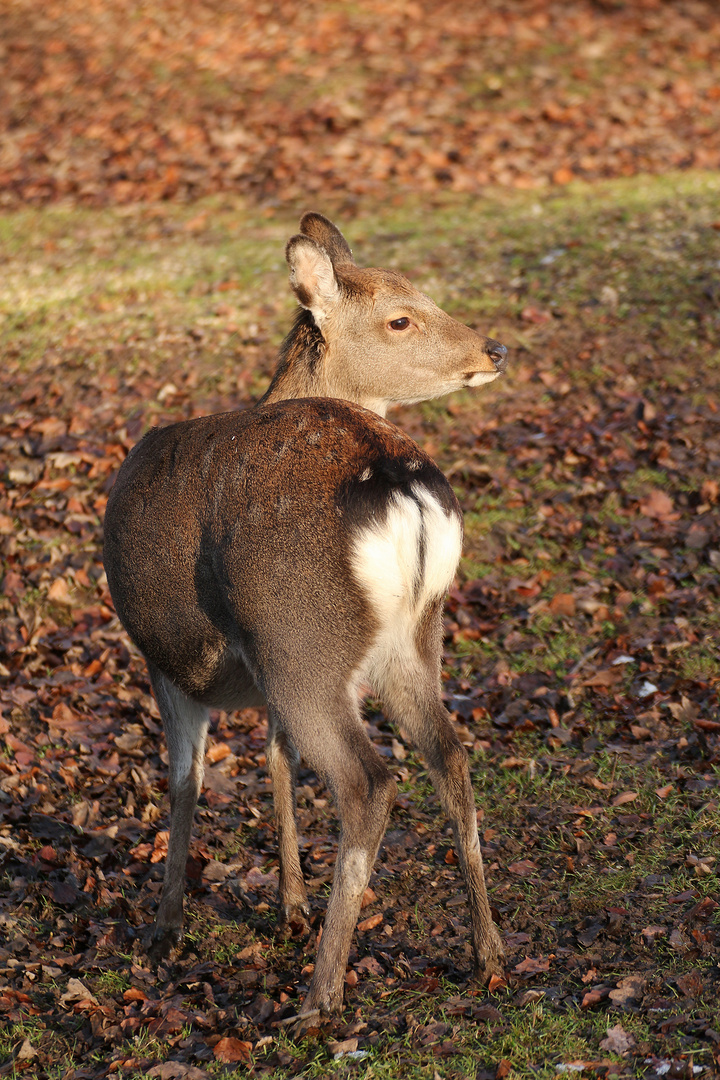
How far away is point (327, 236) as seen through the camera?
5.85 m

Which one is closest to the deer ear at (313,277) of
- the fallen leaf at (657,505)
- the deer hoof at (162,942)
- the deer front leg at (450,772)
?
the deer front leg at (450,772)

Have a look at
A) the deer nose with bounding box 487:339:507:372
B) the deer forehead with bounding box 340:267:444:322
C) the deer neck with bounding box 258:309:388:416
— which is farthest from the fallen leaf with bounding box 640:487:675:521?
the deer neck with bounding box 258:309:388:416

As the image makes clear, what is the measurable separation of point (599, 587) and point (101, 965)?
384 centimetres

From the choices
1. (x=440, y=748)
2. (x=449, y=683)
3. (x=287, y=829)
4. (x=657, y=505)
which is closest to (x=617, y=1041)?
(x=440, y=748)

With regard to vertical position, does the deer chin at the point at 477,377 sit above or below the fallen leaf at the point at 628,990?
above

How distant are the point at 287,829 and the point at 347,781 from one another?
3.84ft

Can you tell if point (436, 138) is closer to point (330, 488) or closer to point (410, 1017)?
point (330, 488)

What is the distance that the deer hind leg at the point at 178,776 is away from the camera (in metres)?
4.41

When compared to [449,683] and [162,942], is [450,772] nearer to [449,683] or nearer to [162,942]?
[162,942]

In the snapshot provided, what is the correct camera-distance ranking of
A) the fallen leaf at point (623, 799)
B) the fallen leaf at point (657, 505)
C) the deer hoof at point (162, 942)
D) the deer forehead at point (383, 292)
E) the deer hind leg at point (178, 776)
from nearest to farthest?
the deer hoof at point (162, 942)
the deer hind leg at point (178, 776)
the fallen leaf at point (623, 799)
the deer forehead at point (383, 292)
the fallen leaf at point (657, 505)

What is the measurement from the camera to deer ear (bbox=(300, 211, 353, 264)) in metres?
5.77

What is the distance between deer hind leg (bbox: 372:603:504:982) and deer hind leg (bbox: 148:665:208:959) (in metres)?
1.00

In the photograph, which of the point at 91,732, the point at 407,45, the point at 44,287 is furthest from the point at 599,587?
the point at 407,45

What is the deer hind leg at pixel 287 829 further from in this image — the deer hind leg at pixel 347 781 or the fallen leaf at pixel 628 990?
the fallen leaf at pixel 628 990
